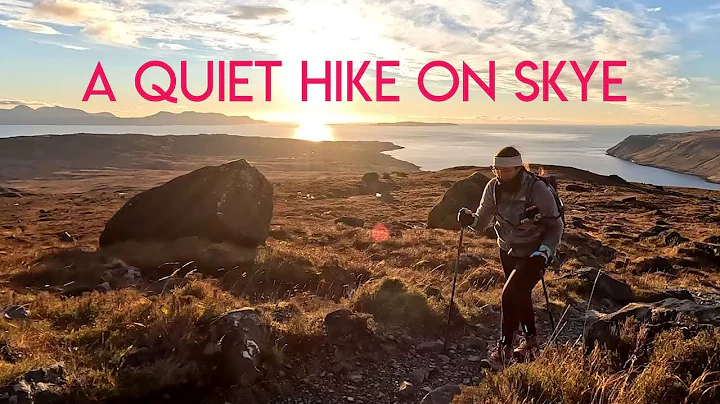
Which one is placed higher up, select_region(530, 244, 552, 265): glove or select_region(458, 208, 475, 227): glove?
select_region(458, 208, 475, 227): glove

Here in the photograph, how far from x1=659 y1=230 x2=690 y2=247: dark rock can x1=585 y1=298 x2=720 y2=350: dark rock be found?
1977 centimetres

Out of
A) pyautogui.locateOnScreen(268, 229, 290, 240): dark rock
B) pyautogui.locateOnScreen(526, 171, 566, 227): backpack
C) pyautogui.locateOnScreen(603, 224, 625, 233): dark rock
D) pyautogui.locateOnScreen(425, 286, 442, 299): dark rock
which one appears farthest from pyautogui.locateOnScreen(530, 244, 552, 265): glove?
pyautogui.locateOnScreen(603, 224, 625, 233): dark rock

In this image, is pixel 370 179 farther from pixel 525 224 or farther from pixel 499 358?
pixel 525 224

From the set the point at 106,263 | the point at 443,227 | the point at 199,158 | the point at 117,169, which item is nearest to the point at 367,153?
the point at 199,158

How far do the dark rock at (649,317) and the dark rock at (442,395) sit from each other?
163cm

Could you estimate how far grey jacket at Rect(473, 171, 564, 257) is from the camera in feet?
Result: 19.0

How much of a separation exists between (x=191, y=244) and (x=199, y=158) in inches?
7194

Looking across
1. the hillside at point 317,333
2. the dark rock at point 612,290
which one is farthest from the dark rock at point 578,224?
the dark rock at point 612,290

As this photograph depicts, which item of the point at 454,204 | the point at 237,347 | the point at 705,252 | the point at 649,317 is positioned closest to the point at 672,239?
the point at 705,252

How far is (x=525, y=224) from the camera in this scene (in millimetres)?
5941

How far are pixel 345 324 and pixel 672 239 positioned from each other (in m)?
22.2

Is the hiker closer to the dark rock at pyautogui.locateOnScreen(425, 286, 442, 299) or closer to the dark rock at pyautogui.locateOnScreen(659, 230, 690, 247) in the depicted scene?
the dark rock at pyautogui.locateOnScreen(425, 286, 442, 299)

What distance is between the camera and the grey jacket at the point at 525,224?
5797 mm

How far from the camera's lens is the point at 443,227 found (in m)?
26.6
